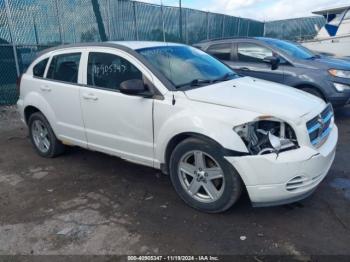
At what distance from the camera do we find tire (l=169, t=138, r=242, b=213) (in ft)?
11.0

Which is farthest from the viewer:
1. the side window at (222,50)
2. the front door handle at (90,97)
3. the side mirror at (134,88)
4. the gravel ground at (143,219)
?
the side window at (222,50)

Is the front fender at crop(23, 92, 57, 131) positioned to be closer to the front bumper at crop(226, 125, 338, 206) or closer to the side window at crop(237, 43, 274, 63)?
the front bumper at crop(226, 125, 338, 206)

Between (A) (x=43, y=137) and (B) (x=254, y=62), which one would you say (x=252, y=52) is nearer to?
(B) (x=254, y=62)

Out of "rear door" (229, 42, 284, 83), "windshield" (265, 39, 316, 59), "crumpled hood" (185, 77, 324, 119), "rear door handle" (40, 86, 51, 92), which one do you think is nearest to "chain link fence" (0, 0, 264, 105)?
"rear door handle" (40, 86, 51, 92)

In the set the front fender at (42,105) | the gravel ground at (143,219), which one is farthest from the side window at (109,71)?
the gravel ground at (143,219)

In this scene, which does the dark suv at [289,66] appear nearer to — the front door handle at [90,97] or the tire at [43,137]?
the front door handle at [90,97]

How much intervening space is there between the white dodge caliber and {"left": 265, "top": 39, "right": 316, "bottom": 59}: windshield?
→ 10.5ft

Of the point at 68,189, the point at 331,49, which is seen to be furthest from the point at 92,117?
the point at 331,49

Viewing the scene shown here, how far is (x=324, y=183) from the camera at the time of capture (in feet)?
13.8

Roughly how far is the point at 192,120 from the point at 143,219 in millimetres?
1128

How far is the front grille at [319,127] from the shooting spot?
338 cm

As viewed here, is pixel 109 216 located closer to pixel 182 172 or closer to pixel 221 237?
pixel 182 172

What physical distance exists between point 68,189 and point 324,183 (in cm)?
314

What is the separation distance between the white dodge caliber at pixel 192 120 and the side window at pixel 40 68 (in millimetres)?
133
